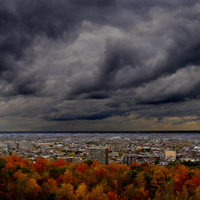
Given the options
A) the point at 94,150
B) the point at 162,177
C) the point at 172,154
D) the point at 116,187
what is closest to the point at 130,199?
the point at 116,187

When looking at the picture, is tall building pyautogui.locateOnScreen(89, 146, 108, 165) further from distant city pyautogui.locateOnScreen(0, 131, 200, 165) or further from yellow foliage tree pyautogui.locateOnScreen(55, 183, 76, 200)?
yellow foliage tree pyautogui.locateOnScreen(55, 183, 76, 200)

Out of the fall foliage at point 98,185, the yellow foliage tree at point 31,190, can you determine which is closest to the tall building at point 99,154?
the fall foliage at point 98,185

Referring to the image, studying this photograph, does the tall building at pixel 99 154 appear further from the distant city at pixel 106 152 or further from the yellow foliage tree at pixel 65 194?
the yellow foliage tree at pixel 65 194

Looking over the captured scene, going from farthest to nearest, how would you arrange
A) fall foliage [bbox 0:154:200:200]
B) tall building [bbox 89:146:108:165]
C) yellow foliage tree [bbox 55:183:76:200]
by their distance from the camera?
tall building [bbox 89:146:108:165], fall foliage [bbox 0:154:200:200], yellow foliage tree [bbox 55:183:76:200]

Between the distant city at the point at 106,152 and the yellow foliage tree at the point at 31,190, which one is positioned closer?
the yellow foliage tree at the point at 31,190

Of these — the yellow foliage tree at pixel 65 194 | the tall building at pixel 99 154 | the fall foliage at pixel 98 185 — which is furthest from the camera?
the tall building at pixel 99 154

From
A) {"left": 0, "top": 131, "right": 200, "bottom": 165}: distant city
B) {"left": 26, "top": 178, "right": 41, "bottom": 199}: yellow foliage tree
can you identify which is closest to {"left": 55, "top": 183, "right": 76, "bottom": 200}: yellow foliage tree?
{"left": 26, "top": 178, "right": 41, "bottom": 199}: yellow foliage tree

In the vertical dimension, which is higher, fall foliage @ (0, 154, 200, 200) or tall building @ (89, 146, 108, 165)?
fall foliage @ (0, 154, 200, 200)

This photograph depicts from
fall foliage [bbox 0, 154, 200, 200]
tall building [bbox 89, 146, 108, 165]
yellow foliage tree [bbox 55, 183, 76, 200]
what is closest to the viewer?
yellow foliage tree [bbox 55, 183, 76, 200]

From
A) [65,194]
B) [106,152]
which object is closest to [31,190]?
[65,194]

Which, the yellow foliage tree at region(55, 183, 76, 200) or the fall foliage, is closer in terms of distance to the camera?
the yellow foliage tree at region(55, 183, 76, 200)

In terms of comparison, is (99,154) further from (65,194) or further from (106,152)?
(65,194)
